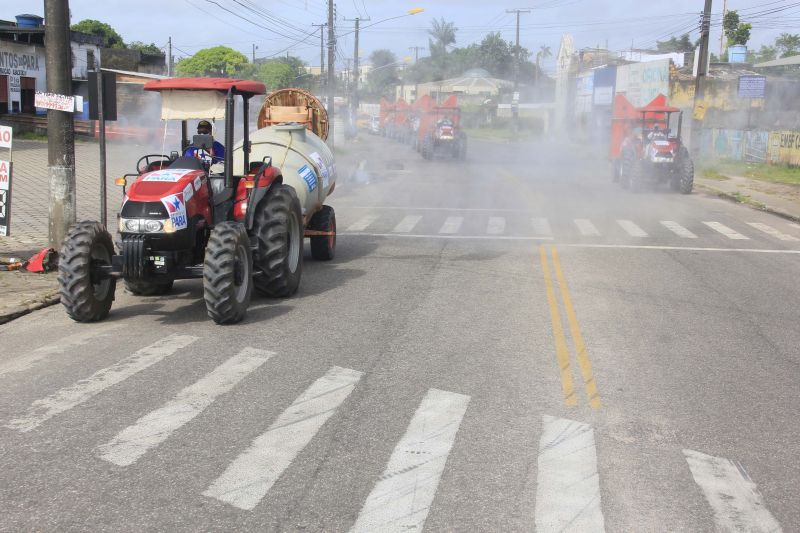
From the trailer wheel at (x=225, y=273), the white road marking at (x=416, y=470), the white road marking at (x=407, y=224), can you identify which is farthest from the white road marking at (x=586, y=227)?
the white road marking at (x=416, y=470)

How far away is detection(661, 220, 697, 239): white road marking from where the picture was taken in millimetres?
18469

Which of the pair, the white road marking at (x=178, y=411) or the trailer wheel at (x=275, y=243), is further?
the trailer wheel at (x=275, y=243)

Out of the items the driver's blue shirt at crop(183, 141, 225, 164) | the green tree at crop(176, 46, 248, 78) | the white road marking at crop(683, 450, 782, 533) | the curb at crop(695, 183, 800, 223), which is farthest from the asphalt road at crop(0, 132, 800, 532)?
the green tree at crop(176, 46, 248, 78)

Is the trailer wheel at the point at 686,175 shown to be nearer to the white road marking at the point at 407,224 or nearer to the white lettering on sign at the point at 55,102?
the white road marking at the point at 407,224

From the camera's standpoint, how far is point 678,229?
19469mm

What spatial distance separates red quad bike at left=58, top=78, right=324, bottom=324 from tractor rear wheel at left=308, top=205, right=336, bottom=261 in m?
2.66

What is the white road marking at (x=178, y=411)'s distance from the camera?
6074mm

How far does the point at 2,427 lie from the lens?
6.51 meters

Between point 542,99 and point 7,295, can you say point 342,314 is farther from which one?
point 542,99

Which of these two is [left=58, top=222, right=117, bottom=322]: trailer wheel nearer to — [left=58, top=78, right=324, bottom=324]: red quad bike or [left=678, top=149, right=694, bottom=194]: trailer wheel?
[left=58, top=78, right=324, bottom=324]: red quad bike

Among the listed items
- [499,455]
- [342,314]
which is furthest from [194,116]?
[499,455]

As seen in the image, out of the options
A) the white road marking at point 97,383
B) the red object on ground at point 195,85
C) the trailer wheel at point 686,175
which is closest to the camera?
the white road marking at point 97,383

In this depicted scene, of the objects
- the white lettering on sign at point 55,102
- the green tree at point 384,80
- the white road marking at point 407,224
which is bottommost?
the white road marking at point 407,224

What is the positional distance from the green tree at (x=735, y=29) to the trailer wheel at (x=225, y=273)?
231 feet
